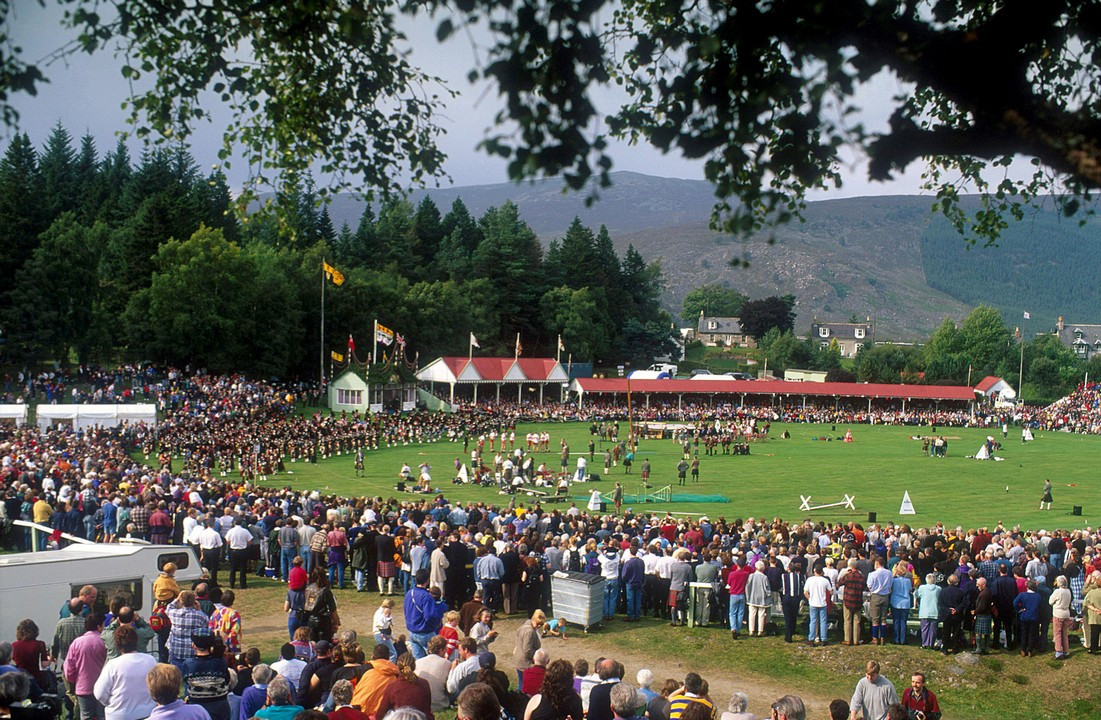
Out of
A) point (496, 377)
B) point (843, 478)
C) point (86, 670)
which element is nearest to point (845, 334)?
point (496, 377)

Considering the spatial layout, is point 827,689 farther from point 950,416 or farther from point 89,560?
point 950,416

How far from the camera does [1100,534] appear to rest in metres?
19.9

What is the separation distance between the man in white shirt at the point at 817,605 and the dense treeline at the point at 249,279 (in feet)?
72.2

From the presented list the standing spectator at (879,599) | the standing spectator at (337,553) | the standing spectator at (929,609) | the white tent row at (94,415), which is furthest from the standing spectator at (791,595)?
the white tent row at (94,415)

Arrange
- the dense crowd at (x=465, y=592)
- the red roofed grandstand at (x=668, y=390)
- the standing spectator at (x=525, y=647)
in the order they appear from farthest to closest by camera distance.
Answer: the red roofed grandstand at (x=668, y=390) < the standing spectator at (x=525, y=647) < the dense crowd at (x=465, y=592)

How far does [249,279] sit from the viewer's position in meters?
63.6

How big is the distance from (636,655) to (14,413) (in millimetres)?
32186

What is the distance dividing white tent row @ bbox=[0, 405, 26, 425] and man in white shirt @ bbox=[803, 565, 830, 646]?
33.4m

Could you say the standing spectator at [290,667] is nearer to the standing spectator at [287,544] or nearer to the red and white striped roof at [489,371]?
the standing spectator at [287,544]

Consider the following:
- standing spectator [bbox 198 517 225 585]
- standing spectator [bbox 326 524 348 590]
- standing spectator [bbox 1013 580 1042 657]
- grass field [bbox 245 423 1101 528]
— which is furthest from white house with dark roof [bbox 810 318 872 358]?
standing spectator [bbox 198 517 225 585]

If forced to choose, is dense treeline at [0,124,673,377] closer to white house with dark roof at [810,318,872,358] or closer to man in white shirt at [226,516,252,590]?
man in white shirt at [226,516,252,590]

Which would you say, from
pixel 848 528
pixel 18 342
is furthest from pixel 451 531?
pixel 18 342

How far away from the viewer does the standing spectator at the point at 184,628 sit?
926 cm

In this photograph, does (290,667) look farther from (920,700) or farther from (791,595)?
(791,595)
